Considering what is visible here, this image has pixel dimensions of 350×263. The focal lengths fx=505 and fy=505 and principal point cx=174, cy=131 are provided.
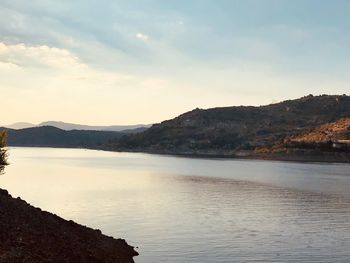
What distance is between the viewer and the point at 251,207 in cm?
8519

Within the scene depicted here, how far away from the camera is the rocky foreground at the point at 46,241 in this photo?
1316 inches

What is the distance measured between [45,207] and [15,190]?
30804mm

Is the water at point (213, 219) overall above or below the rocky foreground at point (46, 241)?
below

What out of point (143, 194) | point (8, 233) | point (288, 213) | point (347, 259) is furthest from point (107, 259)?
point (143, 194)

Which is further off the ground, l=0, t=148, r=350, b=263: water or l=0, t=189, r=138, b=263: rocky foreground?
l=0, t=189, r=138, b=263: rocky foreground

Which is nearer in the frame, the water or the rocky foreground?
the rocky foreground

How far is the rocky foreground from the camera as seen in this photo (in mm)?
33438

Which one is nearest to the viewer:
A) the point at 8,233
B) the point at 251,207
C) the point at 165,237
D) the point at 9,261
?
the point at 9,261

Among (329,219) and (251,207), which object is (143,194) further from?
(329,219)

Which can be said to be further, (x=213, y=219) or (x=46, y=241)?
(x=213, y=219)

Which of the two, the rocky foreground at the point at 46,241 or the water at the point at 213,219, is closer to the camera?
the rocky foreground at the point at 46,241

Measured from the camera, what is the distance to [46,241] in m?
36.6

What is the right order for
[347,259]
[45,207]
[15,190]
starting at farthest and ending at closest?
[15,190], [45,207], [347,259]

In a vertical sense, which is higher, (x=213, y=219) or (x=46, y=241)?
(x=46, y=241)
